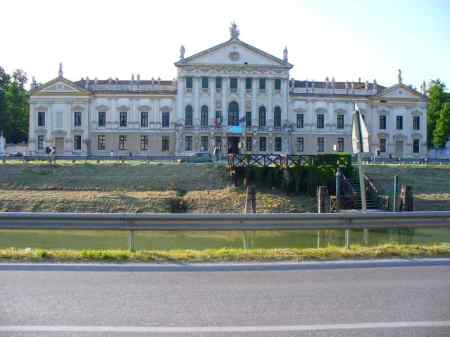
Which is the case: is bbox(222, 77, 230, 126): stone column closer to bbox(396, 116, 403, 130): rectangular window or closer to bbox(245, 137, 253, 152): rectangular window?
bbox(245, 137, 253, 152): rectangular window

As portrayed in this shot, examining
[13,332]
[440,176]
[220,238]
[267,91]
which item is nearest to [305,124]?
[267,91]

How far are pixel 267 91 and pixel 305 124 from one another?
7.04 m

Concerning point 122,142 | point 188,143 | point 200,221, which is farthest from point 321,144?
point 200,221

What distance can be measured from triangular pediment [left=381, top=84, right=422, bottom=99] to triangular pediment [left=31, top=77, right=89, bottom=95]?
135ft

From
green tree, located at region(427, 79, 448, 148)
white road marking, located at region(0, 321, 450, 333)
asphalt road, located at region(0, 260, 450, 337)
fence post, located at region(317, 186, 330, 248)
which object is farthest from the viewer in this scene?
green tree, located at region(427, 79, 448, 148)

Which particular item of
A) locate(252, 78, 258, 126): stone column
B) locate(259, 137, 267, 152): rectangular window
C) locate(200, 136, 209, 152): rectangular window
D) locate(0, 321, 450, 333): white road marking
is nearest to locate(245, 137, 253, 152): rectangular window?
locate(259, 137, 267, 152): rectangular window

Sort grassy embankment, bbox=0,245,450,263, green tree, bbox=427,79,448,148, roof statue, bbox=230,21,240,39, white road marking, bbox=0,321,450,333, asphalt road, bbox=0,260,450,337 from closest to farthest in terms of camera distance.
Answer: white road marking, bbox=0,321,450,333 → asphalt road, bbox=0,260,450,337 → grassy embankment, bbox=0,245,450,263 → roof statue, bbox=230,21,240,39 → green tree, bbox=427,79,448,148

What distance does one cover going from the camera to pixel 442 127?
74.7m

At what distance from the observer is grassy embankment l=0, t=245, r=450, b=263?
10.1 metres

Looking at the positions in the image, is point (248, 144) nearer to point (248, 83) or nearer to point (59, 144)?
point (248, 83)

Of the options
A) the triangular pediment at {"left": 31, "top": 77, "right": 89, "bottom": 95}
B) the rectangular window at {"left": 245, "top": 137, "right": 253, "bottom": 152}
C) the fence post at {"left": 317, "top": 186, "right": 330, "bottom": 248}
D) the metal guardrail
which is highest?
the triangular pediment at {"left": 31, "top": 77, "right": 89, "bottom": 95}

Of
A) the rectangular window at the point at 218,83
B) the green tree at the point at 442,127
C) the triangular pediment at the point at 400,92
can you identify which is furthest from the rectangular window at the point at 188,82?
the green tree at the point at 442,127

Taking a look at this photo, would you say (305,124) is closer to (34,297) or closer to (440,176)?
(440,176)

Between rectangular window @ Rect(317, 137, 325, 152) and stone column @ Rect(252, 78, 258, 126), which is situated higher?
stone column @ Rect(252, 78, 258, 126)
